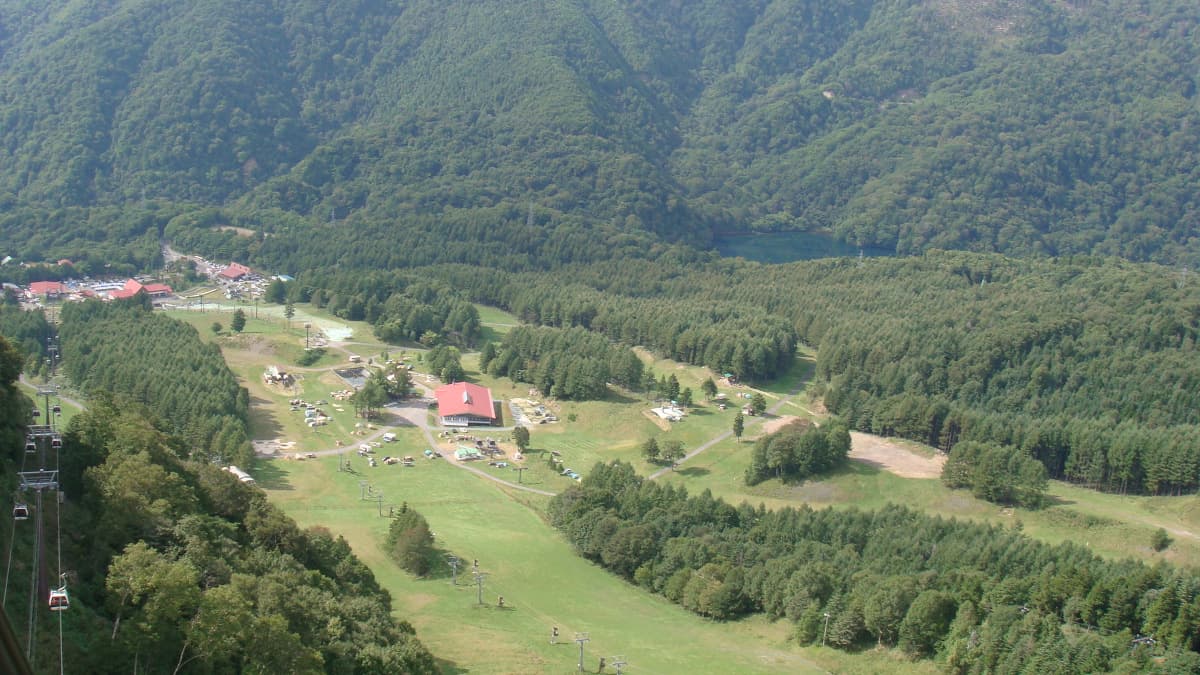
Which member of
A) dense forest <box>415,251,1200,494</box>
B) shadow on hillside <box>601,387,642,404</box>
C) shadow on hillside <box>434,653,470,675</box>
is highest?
dense forest <box>415,251,1200,494</box>

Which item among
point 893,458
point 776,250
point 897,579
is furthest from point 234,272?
point 897,579

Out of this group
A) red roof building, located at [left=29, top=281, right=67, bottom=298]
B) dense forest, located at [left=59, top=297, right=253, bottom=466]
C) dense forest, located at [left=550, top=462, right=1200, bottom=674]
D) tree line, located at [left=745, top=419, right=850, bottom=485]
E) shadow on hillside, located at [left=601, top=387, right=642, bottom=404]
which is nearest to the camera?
dense forest, located at [left=550, top=462, right=1200, bottom=674]

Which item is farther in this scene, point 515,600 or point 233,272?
point 233,272

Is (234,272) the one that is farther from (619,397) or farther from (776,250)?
(776,250)

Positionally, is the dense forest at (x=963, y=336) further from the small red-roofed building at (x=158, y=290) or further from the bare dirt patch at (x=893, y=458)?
the small red-roofed building at (x=158, y=290)

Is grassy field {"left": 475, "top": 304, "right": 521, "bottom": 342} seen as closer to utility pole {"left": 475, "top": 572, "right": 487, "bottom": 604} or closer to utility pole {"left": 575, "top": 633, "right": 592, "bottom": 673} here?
utility pole {"left": 475, "top": 572, "right": 487, "bottom": 604}

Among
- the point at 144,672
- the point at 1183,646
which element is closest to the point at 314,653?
the point at 144,672

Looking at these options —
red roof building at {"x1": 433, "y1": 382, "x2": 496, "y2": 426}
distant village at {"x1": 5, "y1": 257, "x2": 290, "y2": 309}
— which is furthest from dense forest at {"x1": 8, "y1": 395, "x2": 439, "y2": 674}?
distant village at {"x1": 5, "y1": 257, "x2": 290, "y2": 309}
